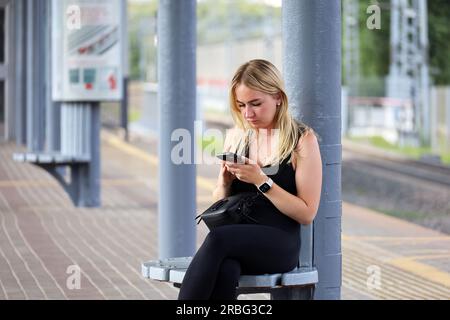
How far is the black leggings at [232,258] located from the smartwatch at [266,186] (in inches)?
5.9

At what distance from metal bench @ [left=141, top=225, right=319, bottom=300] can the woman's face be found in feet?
1.71

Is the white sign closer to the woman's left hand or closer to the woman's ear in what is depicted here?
the woman's ear

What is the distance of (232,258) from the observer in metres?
4.65

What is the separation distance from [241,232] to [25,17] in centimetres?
1929

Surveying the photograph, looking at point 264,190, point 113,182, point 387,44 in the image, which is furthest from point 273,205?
point 387,44

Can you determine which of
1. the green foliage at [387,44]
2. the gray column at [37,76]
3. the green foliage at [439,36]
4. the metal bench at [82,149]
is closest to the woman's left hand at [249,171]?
the metal bench at [82,149]

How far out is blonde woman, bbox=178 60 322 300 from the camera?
181 inches

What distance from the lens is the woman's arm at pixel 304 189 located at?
470 centimetres

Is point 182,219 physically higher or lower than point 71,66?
lower

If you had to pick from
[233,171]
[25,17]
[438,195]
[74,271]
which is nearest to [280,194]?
[233,171]

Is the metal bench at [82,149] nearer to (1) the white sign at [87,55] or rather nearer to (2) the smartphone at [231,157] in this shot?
(1) the white sign at [87,55]

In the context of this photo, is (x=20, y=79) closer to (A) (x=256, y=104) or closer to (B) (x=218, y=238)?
(A) (x=256, y=104)
